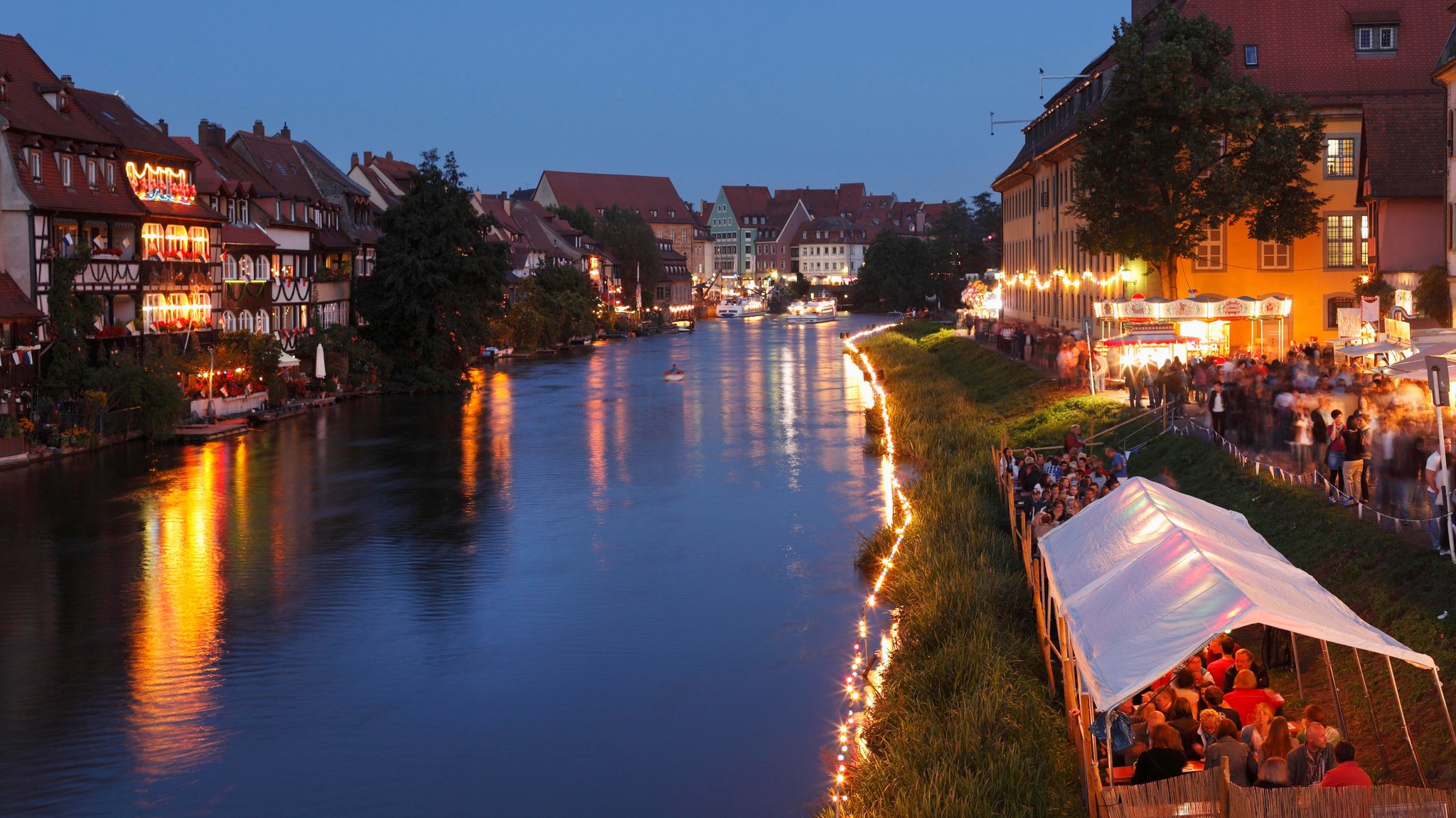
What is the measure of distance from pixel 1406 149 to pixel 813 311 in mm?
108694

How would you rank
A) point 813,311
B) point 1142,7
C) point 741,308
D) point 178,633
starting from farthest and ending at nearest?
1. point 741,308
2. point 813,311
3. point 1142,7
4. point 178,633

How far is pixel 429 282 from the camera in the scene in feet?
194

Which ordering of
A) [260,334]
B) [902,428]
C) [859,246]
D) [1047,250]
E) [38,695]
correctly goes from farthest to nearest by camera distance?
[859,246] < [1047,250] < [260,334] < [902,428] < [38,695]

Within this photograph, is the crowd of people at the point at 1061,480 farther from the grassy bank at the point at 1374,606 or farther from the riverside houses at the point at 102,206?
the riverside houses at the point at 102,206

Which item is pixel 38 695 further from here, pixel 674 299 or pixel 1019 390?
pixel 674 299

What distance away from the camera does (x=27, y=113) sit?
40.3m

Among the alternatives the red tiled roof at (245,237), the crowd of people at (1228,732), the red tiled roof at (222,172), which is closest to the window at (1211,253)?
the crowd of people at (1228,732)

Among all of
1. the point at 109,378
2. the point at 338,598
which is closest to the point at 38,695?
the point at 338,598

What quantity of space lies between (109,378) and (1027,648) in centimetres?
3052

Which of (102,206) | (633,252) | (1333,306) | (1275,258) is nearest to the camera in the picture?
(1275,258)

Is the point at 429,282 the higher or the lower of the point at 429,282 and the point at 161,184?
the lower

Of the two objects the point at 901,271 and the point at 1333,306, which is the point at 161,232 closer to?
the point at 1333,306

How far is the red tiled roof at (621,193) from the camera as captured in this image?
174875mm

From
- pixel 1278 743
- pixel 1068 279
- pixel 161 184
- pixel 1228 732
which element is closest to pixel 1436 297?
pixel 1068 279
